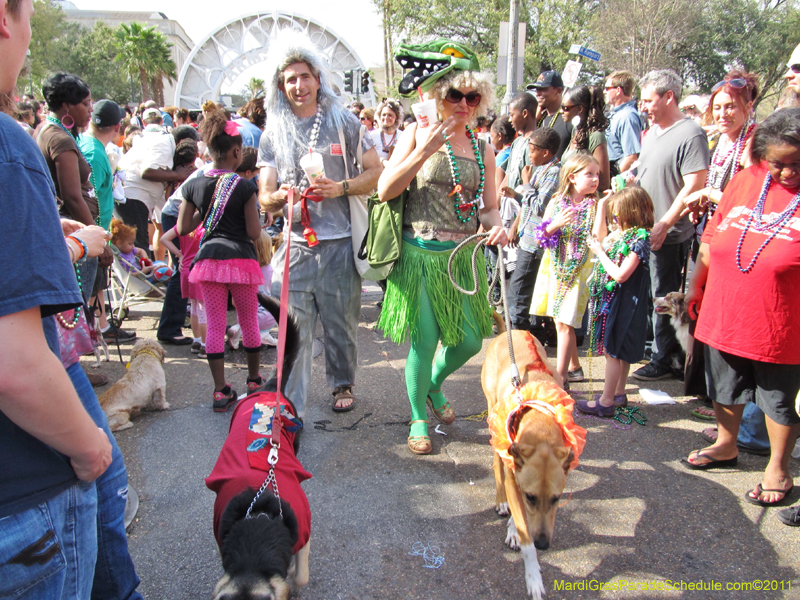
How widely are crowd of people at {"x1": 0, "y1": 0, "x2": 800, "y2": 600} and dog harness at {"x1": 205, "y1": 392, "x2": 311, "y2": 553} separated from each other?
0.40 meters

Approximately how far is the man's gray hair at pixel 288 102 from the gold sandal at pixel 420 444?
6.14 ft

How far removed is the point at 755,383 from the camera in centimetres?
283

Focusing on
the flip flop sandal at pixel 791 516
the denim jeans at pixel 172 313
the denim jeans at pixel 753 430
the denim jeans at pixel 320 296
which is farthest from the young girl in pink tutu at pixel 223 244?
the denim jeans at pixel 753 430

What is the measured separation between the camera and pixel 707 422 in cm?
362

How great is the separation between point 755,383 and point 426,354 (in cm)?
187

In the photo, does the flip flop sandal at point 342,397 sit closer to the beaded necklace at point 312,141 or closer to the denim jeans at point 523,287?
the beaded necklace at point 312,141

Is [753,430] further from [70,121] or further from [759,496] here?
[70,121]

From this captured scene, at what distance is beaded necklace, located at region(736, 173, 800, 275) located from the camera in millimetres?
2482

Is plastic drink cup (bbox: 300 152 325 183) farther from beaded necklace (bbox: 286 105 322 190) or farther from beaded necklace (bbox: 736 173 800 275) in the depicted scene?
beaded necklace (bbox: 736 173 800 275)

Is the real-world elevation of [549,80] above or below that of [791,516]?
above

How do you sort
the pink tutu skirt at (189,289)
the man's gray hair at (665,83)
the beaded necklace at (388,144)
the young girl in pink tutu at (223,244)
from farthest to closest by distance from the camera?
the beaded necklace at (388,144) → the pink tutu skirt at (189,289) → the man's gray hair at (665,83) → the young girl in pink tutu at (223,244)

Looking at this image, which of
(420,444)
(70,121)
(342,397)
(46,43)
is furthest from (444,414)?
(46,43)

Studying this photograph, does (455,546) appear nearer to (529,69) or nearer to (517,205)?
(517,205)

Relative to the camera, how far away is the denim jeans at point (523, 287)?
4.76 meters
